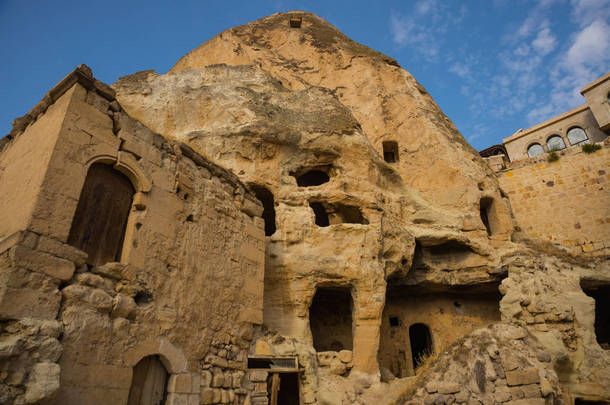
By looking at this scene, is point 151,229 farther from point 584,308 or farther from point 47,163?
point 584,308

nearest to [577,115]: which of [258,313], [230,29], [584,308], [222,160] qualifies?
[584,308]

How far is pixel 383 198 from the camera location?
11.1 meters

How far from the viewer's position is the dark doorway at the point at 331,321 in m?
11.5

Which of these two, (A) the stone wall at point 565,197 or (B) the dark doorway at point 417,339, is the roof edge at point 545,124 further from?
(B) the dark doorway at point 417,339

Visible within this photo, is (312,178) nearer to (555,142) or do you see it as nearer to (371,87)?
(371,87)

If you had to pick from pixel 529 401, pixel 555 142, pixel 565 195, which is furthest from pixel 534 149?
pixel 529 401

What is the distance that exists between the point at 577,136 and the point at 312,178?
17043mm

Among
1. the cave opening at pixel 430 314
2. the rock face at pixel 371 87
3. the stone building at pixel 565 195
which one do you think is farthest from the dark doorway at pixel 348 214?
the stone building at pixel 565 195

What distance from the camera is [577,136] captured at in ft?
69.5

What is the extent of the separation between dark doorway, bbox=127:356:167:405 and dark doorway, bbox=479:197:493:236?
10967 millimetres

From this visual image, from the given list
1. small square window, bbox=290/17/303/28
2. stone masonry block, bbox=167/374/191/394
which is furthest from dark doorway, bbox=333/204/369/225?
small square window, bbox=290/17/303/28

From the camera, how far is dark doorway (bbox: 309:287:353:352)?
11.5 meters

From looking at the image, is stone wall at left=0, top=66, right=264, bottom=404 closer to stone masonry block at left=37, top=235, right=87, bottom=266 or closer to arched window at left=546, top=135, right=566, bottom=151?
stone masonry block at left=37, top=235, right=87, bottom=266

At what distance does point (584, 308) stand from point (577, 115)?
16.4 meters
